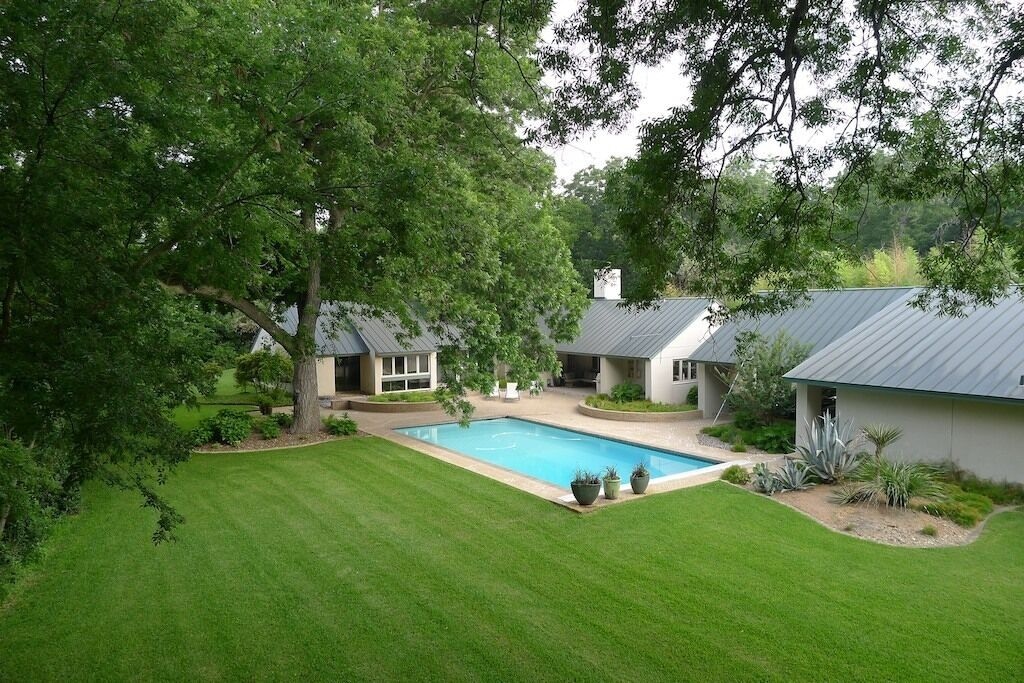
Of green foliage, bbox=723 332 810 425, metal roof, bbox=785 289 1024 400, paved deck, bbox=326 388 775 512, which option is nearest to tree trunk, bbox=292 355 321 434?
paved deck, bbox=326 388 775 512

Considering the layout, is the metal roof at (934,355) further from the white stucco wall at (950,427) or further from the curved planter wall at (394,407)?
the curved planter wall at (394,407)

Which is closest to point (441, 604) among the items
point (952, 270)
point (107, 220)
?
point (107, 220)

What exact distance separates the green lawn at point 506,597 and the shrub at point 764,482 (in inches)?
19.2

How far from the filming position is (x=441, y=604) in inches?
303

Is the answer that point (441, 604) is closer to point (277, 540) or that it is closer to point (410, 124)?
point (277, 540)

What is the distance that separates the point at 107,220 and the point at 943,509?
40.0 ft

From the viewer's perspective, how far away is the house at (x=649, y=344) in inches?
914

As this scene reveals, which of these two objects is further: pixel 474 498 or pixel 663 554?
pixel 474 498

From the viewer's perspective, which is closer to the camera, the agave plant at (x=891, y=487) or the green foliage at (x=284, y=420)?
the agave plant at (x=891, y=487)

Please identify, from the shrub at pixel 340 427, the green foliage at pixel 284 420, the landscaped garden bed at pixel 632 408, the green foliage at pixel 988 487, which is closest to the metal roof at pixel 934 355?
the green foliage at pixel 988 487

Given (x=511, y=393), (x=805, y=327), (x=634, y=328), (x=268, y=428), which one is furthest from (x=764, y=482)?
(x=511, y=393)

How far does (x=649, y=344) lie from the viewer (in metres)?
23.7

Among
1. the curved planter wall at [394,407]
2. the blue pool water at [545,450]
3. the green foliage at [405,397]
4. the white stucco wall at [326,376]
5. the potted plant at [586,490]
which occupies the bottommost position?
the blue pool water at [545,450]

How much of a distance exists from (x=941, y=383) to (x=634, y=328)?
1396 centimetres
